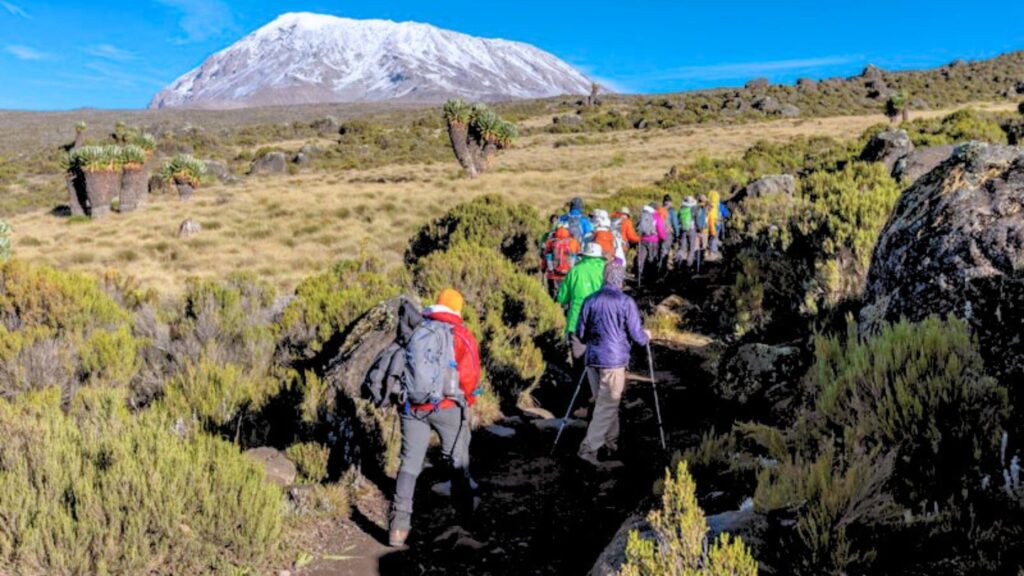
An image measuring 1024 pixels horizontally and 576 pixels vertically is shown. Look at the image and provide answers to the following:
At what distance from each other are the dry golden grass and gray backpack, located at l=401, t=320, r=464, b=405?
25.7ft

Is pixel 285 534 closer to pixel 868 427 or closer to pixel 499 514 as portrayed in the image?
pixel 499 514

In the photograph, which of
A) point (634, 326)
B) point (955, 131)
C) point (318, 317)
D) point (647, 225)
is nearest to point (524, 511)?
point (634, 326)

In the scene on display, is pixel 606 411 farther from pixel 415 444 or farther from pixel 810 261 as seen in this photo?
pixel 810 261

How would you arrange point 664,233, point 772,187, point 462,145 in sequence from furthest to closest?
point 462,145, point 772,187, point 664,233

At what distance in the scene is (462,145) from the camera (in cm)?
3650

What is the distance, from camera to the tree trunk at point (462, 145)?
36.2m

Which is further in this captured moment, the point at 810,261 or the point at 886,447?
the point at 810,261

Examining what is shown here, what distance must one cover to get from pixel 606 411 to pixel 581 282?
5.79 ft

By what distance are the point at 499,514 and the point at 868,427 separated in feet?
9.53

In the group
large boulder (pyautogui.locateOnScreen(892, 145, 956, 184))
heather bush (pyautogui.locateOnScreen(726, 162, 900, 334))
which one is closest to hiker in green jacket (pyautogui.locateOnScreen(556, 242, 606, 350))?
heather bush (pyautogui.locateOnScreen(726, 162, 900, 334))

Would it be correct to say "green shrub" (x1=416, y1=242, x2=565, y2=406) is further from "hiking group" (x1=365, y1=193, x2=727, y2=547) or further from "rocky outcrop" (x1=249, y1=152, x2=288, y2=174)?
"rocky outcrop" (x1=249, y1=152, x2=288, y2=174)

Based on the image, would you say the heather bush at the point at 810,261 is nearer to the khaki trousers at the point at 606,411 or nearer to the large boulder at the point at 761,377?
the large boulder at the point at 761,377

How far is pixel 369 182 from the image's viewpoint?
34.0 meters

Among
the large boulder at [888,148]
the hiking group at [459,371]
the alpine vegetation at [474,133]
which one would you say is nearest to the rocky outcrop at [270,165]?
the alpine vegetation at [474,133]
